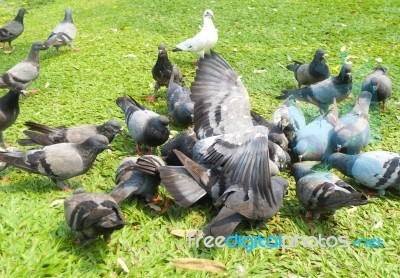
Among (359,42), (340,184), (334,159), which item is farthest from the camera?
(359,42)

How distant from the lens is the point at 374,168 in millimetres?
4012

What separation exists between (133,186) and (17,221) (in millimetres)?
1133

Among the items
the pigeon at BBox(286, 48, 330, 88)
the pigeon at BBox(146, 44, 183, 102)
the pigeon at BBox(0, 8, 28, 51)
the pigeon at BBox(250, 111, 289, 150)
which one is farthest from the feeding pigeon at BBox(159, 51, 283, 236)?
the pigeon at BBox(0, 8, 28, 51)

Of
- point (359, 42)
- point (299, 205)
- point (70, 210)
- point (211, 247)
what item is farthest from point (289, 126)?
point (359, 42)

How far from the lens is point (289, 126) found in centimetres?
500

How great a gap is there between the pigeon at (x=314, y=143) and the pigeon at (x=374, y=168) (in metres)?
0.32

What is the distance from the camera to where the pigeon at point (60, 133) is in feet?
14.8

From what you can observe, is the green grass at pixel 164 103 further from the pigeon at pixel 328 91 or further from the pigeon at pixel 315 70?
the pigeon at pixel 315 70

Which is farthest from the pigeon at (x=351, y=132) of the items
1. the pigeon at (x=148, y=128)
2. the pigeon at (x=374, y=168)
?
the pigeon at (x=148, y=128)

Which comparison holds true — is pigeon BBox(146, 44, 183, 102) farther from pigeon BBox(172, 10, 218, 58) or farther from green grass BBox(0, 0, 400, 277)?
pigeon BBox(172, 10, 218, 58)

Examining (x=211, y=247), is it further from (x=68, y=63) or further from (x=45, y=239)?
(x=68, y=63)

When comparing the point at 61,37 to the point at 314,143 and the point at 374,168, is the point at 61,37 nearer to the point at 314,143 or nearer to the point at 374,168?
the point at 314,143

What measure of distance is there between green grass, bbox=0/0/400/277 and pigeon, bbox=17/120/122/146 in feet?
1.17

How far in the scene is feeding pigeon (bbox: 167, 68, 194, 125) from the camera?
17.4 ft
